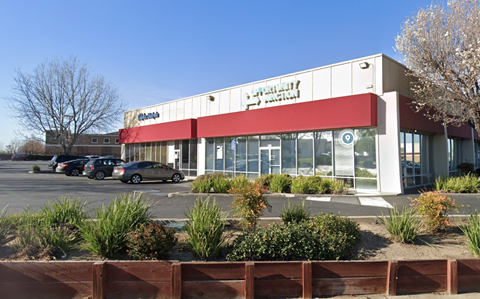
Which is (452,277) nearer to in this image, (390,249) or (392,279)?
(392,279)

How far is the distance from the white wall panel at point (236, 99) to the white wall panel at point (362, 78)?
7.69m

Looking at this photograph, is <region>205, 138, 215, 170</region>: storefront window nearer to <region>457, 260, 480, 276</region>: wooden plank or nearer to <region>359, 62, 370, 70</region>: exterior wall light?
<region>359, 62, 370, 70</region>: exterior wall light

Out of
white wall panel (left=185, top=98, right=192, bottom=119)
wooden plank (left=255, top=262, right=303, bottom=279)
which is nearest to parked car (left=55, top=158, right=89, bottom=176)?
white wall panel (left=185, top=98, right=192, bottom=119)

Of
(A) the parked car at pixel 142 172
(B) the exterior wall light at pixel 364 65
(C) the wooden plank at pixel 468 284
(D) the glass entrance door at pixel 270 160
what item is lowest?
(C) the wooden plank at pixel 468 284

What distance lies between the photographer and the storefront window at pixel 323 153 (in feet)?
54.2

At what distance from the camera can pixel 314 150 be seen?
56.0 feet

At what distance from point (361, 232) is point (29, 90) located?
38510 millimetres

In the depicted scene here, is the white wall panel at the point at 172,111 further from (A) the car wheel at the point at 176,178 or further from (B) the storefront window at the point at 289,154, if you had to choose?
(B) the storefront window at the point at 289,154

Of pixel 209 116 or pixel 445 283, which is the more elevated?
pixel 209 116

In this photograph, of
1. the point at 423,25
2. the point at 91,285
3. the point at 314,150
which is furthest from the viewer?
the point at 314,150

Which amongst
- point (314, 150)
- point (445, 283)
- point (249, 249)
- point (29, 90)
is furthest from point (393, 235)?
point (29, 90)

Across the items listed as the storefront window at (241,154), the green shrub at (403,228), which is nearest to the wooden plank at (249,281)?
the green shrub at (403,228)

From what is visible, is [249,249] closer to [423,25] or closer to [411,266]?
[411,266]

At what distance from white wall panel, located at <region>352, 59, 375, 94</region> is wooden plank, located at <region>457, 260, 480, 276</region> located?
1139 cm
